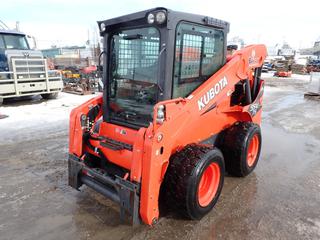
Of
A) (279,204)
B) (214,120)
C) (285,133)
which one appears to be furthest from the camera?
(285,133)

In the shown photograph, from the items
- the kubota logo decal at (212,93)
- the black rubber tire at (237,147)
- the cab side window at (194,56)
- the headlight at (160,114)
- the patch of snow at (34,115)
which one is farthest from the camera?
the patch of snow at (34,115)

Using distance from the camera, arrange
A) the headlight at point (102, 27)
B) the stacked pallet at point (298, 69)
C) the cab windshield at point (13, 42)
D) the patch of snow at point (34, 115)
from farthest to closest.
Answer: the stacked pallet at point (298, 69) < the cab windshield at point (13, 42) < the patch of snow at point (34, 115) < the headlight at point (102, 27)

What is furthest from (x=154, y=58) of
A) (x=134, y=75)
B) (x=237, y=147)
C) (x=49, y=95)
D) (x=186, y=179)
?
(x=49, y=95)

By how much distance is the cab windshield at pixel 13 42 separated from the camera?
32.1 feet

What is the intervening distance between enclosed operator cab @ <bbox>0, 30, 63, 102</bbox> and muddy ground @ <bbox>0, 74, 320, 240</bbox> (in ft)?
15.0

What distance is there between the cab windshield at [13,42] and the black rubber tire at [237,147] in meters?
9.24

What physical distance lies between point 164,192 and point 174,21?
188cm

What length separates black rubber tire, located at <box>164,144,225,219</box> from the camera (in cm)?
286

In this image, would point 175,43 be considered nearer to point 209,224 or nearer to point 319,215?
point 209,224

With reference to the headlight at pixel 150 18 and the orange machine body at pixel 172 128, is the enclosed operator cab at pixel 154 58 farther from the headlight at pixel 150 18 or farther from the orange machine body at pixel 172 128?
the orange machine body at pixel 172 128

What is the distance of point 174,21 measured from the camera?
2826mm

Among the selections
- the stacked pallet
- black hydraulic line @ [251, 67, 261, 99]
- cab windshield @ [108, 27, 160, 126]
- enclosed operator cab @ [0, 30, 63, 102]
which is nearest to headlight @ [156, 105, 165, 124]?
cab windshield @ [108, 27, 160, 126]

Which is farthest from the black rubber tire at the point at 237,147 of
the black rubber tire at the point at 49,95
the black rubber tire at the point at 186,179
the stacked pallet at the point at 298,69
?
the stacked pallet at the point at 298,69

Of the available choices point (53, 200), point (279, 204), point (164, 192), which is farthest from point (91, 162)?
point (279, 204)
